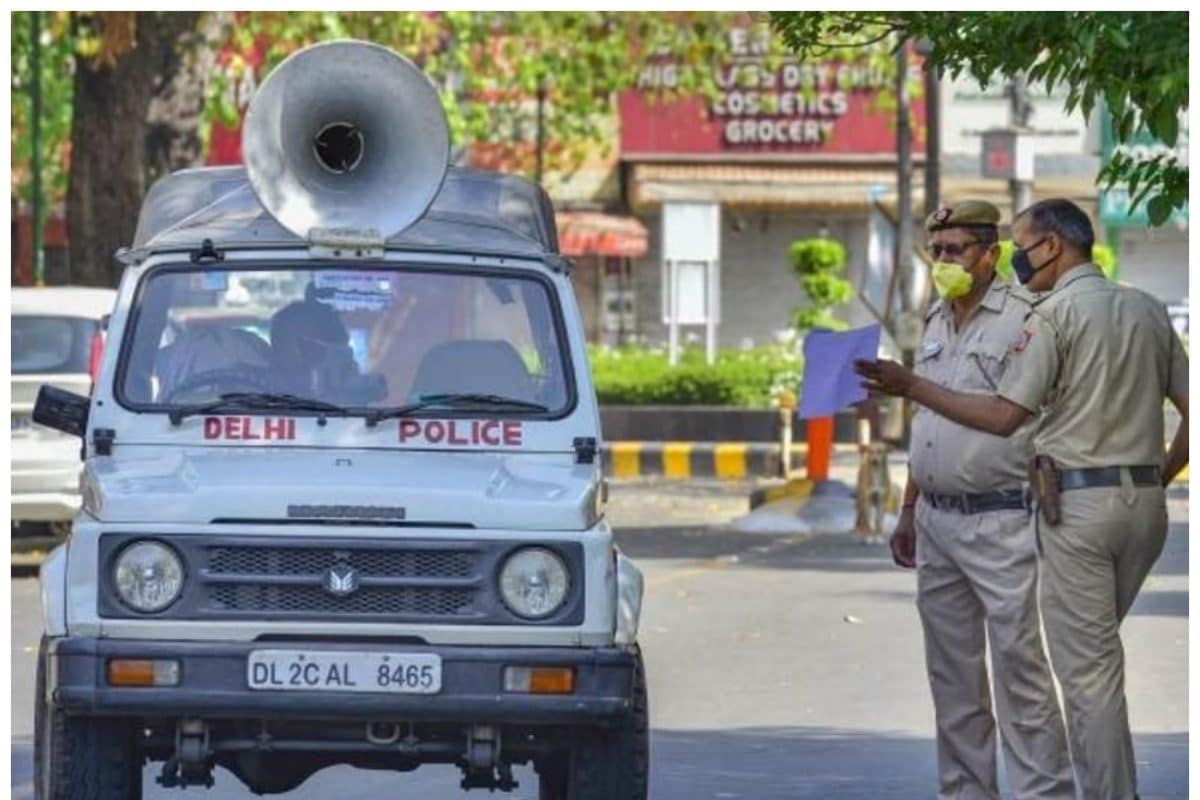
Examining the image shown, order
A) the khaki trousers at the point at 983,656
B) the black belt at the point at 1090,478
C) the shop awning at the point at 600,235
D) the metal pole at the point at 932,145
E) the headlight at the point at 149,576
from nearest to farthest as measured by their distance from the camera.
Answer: the headlight at the point at 149,576, the black belt at the point at 1090,478, the khaki trousers at the point at 983,656, the metal pole at the point at 932,145, the shop awning at the point at 600,235

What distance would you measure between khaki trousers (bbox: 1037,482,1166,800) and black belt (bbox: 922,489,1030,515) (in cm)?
19

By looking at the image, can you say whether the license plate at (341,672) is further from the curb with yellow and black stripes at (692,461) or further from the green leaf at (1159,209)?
the curb with yellow and black stripes at (692,461)

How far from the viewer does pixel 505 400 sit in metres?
9.27

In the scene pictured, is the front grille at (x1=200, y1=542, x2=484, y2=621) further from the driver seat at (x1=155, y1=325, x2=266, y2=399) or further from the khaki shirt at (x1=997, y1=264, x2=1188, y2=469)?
the khaki shirt at (x1=997, y1=264, x2=1188, y2=469)

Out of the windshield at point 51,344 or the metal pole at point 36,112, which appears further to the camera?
the metal pole at point 36,112

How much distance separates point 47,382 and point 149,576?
1018 centimetres

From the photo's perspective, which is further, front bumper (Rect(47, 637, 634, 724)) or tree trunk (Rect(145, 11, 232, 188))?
tree trunk (Rect(145, 11, 232, 188))

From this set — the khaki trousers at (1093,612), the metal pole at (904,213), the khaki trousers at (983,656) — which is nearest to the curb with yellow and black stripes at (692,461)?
the metal pole at (904,213)

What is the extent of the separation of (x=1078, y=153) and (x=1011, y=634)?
143 feet

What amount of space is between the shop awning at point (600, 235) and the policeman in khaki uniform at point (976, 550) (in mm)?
39092

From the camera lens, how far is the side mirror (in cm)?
920

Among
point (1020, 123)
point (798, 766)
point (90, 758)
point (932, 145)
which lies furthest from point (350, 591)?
point (1020, 123)

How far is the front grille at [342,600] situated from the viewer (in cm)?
841

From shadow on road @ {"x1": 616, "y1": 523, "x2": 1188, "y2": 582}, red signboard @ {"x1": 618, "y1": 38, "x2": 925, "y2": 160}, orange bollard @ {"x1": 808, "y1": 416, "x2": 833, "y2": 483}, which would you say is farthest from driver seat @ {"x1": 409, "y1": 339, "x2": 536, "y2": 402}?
red signboard @ {"x1": 618, "y1": 38, "x2": 925, "y2": 160}
